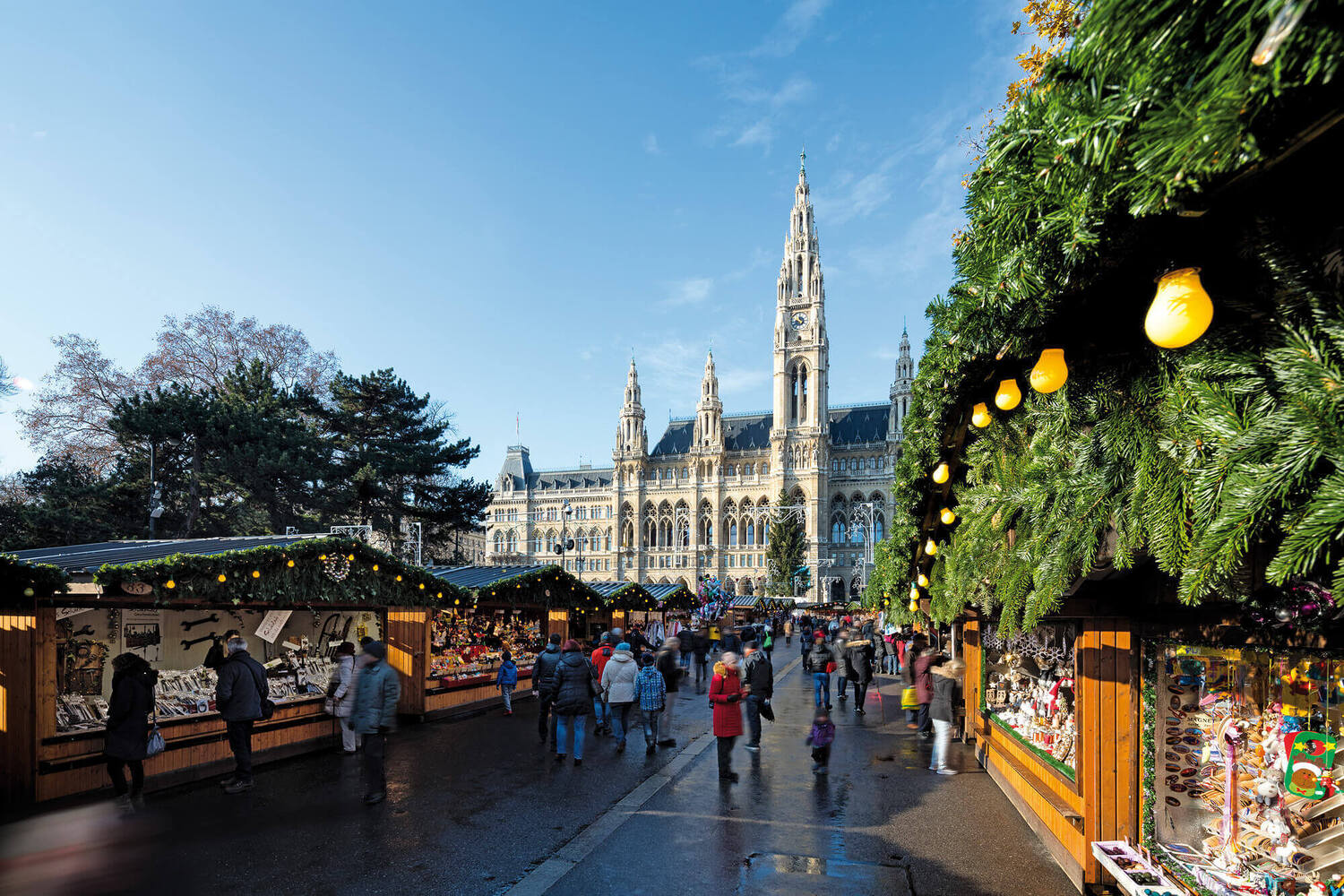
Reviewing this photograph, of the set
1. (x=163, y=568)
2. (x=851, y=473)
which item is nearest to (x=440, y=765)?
(x=163, y=568)

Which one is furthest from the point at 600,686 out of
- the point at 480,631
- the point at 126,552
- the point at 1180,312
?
the point at 1180,312

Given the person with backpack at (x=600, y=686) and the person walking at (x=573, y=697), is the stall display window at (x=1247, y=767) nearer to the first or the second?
the person walking at (x=573, y=697)

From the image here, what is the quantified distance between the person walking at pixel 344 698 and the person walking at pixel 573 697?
3.06 metres

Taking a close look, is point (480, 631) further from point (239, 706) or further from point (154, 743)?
point (154, 743)

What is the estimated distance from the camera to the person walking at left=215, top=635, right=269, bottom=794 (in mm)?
8656

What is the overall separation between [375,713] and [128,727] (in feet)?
7.94

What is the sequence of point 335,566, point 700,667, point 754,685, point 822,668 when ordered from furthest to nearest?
point 700,667 < point 822,668 < point 754,685 < point 335,566

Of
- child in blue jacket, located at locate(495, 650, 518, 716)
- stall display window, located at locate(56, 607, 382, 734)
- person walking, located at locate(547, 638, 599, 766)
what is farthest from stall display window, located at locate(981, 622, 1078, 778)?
stall display window, located at locate(56, 607, 382, 734)

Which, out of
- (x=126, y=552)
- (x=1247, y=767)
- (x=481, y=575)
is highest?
(x=126, y=552)

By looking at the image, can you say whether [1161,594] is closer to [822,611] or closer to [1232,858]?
[1232,858]

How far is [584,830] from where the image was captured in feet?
24.3

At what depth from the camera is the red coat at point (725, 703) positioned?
931cm

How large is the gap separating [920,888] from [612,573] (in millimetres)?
81686

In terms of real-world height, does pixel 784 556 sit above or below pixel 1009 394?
below
